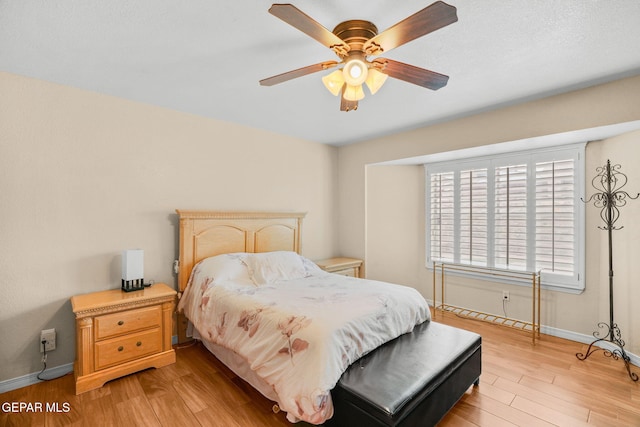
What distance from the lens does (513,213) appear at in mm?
3406

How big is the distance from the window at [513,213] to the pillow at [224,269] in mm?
2614

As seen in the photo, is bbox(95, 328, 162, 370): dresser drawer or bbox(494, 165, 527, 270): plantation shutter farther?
bbox(494, 165, 527, 270): plantation shutter

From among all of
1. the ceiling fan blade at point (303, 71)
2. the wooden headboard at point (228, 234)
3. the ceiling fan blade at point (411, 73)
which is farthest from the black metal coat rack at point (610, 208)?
the wooden headboard at point (228, 234)

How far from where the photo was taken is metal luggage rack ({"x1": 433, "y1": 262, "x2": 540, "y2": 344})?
307 cm

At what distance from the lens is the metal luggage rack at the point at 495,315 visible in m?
3.07

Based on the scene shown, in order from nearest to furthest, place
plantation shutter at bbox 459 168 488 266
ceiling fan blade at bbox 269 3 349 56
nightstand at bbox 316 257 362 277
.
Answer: ceiling fan blade at bbox 269 3 349 56 < plantation shutter at bbox 459 168 488 266 < nightstand at bbox 316 257 362 277

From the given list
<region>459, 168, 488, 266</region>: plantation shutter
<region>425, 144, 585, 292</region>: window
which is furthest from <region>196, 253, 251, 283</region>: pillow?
<region>459, 168, 488, 266</region>: plantation shutter

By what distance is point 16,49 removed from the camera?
1899mm

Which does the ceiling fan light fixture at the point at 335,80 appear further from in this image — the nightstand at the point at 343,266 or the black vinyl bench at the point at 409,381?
the nightstand at the point at 343,266

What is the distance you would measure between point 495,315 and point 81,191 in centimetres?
449

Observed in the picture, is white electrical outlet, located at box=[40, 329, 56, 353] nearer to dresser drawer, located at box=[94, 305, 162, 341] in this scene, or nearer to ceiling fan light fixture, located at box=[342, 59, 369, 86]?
dresser drawer, located at box=[94, 305, 162, 341]

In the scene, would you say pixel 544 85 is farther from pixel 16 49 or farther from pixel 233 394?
pixel 16 49

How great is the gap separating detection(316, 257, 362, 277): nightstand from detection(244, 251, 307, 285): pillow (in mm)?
652

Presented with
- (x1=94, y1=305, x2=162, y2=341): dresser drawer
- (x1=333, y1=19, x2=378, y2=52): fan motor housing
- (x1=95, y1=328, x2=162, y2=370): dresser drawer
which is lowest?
(x1=95, y1=328, x2=162, y2=370): dresser drawer
